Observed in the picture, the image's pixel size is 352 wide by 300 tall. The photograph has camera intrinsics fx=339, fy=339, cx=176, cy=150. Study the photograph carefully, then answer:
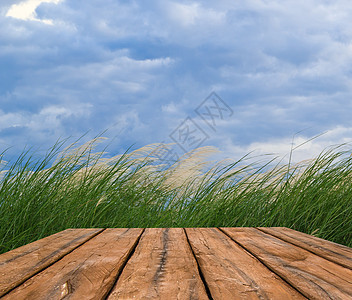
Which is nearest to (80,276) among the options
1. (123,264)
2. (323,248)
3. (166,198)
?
(123,264)

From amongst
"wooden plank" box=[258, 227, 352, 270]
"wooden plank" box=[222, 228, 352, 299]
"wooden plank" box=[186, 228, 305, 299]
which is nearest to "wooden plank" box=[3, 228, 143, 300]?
"wooden plank" box=[186, 228, 305, 299]

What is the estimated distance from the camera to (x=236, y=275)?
0.89 metres

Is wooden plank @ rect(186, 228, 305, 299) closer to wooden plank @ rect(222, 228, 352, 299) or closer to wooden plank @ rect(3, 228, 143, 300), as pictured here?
wooden plank @ rect(222, 228, 352, 299)

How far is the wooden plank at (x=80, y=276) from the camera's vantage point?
30.8 inches

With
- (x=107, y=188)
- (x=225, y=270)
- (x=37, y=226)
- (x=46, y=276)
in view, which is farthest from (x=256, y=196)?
(x=46, y=276)

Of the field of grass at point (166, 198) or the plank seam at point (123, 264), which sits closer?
the plank seam at point (123, 264)

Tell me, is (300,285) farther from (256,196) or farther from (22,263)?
(256,196)

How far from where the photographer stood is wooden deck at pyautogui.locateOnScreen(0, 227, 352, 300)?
0.78 meters

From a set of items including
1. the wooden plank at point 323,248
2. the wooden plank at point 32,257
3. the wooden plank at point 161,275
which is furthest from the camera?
the wooden plank at point 323,248

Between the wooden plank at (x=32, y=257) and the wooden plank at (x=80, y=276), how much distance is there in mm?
31

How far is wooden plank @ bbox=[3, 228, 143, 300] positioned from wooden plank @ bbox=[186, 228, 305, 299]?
252mm

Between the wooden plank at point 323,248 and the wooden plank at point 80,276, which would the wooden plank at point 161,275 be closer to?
the wooden plank at point 80,276

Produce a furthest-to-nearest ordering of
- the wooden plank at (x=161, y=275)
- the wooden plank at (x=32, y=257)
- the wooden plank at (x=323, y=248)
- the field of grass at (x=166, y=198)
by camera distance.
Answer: the field of grass at (x=166, y=198) → the wooden plank at (x=323, y=248) → the wooden plank at (x=32, y=257) → the wooden plank at (x=161, y=275)

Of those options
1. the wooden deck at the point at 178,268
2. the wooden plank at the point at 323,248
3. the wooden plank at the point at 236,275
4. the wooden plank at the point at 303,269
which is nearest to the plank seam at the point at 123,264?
the wooden deck at the point at 178,268
